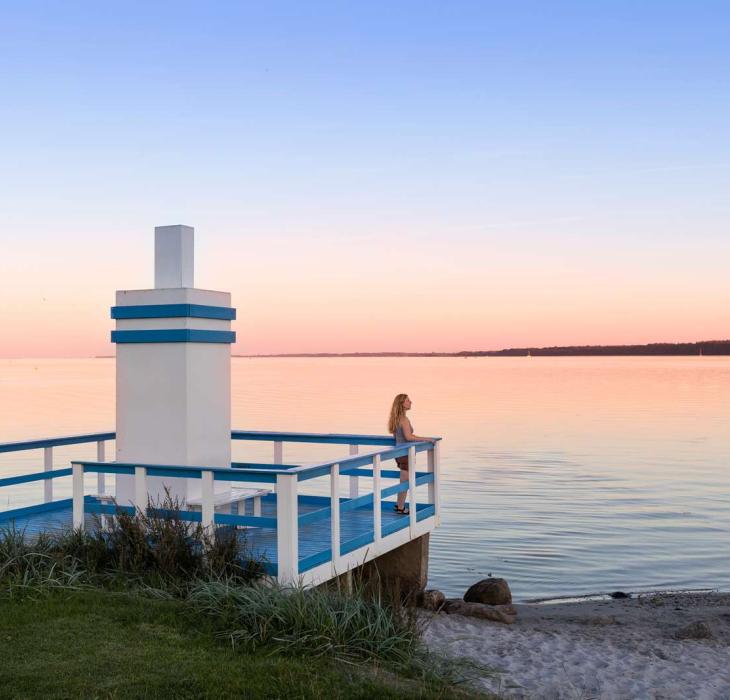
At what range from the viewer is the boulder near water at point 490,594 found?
47.0ft

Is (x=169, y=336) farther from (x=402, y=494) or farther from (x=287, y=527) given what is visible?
(x=402, y=494)

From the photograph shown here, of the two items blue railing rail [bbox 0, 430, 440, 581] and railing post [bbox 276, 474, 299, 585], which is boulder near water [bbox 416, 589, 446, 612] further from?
railing post [bbox 276, 474, 299, 585]

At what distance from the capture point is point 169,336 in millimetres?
10641

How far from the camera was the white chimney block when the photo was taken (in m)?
11.0

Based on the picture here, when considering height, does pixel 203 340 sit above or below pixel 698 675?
above

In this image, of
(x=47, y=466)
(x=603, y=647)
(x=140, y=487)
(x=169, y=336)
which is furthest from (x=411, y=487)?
(x=47, y=466)

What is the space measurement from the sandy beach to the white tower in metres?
3.46

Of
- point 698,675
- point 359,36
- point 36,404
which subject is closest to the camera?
point 698,675

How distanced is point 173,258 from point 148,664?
5522mm

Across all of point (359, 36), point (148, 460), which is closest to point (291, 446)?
point (359, 36)

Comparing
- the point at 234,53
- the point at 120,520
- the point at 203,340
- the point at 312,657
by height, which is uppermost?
the point at 234,53

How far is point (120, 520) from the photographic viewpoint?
9.08 metres

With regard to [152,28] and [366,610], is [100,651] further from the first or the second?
[152,28]

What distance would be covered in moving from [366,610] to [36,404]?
56.3 m
